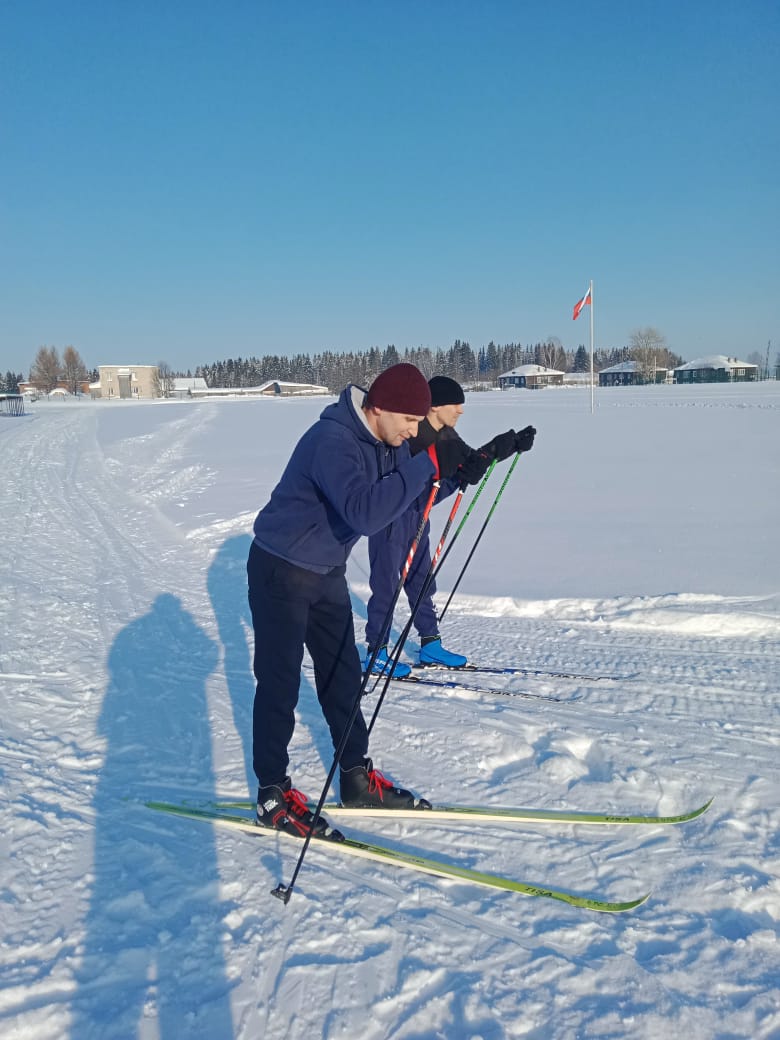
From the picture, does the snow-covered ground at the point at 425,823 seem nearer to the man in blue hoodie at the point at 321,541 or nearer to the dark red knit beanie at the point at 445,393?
the man in blue hoodie at the point at 321,541

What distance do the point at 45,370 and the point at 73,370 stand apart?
4.28m

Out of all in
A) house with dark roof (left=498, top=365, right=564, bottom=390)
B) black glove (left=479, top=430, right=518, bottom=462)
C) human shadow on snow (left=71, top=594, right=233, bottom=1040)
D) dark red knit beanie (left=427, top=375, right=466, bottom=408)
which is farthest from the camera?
house with dark roof (left=498, top=365, right=564, bottom=390)

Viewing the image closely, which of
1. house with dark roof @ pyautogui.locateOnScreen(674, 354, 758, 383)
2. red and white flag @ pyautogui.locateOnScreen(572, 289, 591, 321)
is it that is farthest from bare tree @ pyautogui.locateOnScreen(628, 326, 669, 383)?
red and white flag @ pyautogui.locateOnScreen(572, 289, 591, 321)

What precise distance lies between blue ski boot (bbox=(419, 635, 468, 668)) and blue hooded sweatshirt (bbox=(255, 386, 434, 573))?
6.22 feet

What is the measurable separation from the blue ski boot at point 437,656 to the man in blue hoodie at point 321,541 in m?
1.60

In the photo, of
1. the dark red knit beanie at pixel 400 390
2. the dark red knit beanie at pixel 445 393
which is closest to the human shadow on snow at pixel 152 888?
the dark red knit beanie at pixel 400 390

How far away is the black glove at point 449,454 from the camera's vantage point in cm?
410

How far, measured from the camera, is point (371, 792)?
9.73 ft

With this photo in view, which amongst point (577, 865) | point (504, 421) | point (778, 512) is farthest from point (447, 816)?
point (504, 421)

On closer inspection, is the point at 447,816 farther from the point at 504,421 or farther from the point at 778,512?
the point at 504,421

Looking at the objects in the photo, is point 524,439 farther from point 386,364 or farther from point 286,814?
point 386,364

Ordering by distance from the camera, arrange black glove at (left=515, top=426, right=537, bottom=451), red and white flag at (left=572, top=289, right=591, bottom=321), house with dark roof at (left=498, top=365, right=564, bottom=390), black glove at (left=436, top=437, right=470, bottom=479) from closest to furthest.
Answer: black glove at (left=515, top=426, right=537, bottom=451)
black glove at (left=436, top=437, right=470, bottom=479)
red and white flag at (left=572, top=289, right=591, bottom=321)
house with dark roof at (left=498, top=365, right=564, bottom=390)

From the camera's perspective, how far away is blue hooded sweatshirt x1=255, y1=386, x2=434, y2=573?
8.31ft

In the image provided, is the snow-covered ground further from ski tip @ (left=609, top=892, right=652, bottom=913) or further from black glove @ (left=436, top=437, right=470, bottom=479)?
black glove @ (left=436, top=437, right=470, bottom=479)
